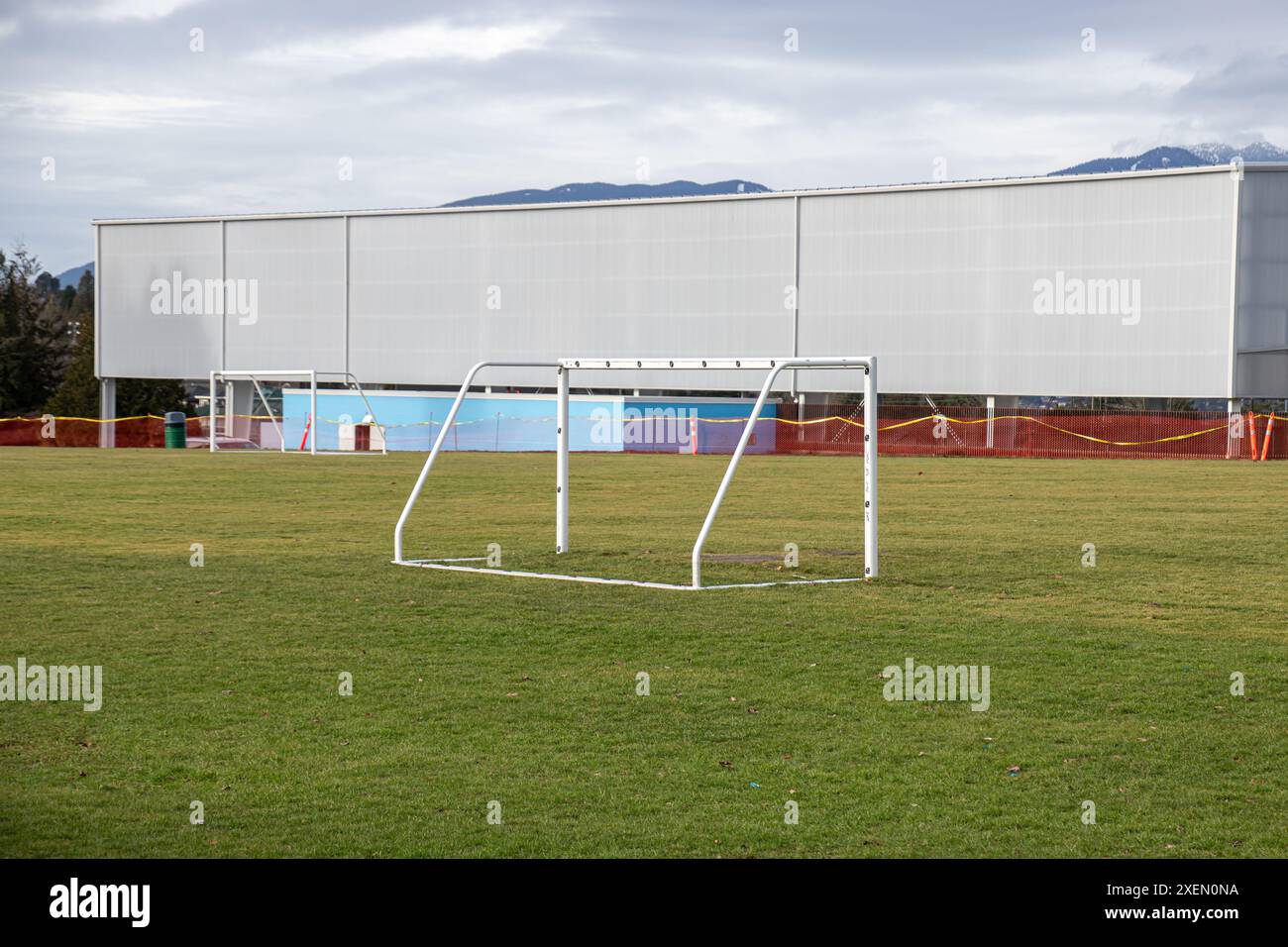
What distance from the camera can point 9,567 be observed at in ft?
55.3

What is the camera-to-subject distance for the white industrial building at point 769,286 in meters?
53.6

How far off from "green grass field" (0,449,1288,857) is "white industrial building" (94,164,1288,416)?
113 ft

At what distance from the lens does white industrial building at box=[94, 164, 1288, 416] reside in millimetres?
53594

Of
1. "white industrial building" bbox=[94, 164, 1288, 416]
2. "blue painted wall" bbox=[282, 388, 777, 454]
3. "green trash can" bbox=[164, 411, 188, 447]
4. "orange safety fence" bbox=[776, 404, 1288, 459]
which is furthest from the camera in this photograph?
"green trash can" bbox=[164, 411, 188, 447]

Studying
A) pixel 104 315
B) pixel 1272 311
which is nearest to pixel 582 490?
pixel 1272 311

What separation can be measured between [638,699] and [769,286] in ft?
169

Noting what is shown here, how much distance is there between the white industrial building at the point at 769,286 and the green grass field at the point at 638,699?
1358 inches

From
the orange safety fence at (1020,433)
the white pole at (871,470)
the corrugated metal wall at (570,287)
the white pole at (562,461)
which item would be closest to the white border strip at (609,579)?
the white pole at (871,470)

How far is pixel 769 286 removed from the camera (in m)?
60.6

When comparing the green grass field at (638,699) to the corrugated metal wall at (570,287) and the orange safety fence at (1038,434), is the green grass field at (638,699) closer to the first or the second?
the orange safety fence at (1038,434)

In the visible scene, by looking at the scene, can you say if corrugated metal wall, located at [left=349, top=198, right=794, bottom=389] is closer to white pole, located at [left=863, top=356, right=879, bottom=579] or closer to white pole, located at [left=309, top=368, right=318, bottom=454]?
white pole, located at [left=309, top=368, right=318, bottom=454]

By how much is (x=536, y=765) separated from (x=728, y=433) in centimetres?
4819

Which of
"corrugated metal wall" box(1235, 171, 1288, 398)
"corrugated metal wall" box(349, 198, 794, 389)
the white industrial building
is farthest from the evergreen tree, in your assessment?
"corrugated metal wall" box(1235, 171, 1288, 398)
